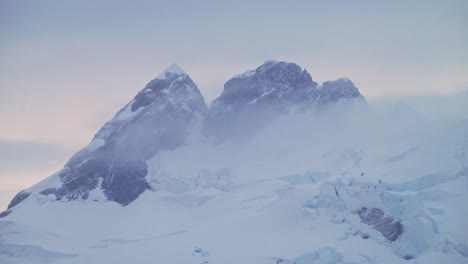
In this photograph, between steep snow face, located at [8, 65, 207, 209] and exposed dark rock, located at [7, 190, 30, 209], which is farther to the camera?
exposed dark rock, located at [7, 190, 30, 209]

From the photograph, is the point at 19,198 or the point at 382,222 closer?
the point at 382,222

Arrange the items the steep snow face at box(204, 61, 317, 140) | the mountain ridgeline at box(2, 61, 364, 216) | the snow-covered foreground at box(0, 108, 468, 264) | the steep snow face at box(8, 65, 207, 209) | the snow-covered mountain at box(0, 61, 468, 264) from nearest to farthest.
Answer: the snow-covered foreground at box(0, 108, 468, 264)
the snow-covered mountain at box(0, 61, 468, 264)
the steep snow face at box(8, 65, 207, 209)
the mountain ridgeline at box(2, 61, 364, 216)
the steep snow face at box(204, 61, 317, 140)

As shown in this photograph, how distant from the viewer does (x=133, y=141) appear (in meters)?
177

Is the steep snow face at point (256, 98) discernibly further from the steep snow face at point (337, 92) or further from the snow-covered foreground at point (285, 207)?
the steep snow face at point (337, 92)

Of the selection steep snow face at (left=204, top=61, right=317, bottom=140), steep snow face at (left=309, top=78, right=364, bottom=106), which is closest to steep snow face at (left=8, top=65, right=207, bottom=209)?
steep snow face at (left=204, top=61, right=317, bottom=140)

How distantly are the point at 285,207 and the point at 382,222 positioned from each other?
21.2m

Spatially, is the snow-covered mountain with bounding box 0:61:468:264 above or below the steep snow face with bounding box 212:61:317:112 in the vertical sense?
below

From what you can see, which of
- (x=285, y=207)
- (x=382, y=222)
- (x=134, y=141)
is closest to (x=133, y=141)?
(x=134, y=141)

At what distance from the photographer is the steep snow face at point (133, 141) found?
16738cm

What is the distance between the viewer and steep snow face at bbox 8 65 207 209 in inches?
6590

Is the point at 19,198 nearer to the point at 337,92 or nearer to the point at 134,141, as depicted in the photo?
the point at 134,141

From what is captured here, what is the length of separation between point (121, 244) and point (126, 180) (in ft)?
91.8

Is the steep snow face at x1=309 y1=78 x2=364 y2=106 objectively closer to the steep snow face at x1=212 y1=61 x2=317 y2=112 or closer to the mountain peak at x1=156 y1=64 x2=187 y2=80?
the steep snow face at x1=212 y1=61 x2=317 y2=112

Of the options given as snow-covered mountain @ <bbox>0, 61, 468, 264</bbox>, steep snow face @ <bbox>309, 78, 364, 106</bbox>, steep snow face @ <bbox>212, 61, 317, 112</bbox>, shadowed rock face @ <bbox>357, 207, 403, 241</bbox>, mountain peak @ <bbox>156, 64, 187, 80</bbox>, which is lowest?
shadowed rock face @ <bbox>357, 207, 403, 241</bbox>
